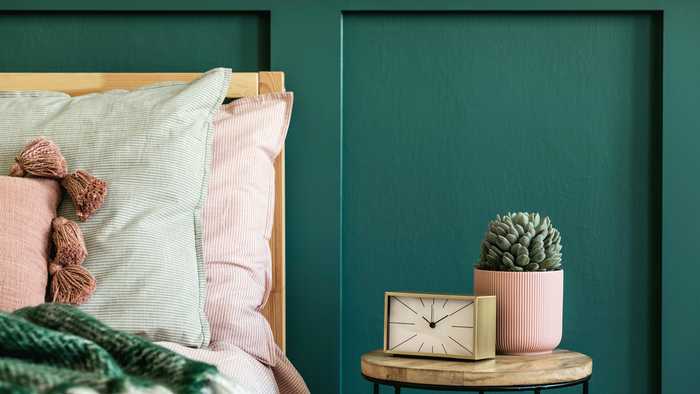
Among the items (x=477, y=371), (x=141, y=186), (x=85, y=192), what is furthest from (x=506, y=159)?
(x=85, y=192)

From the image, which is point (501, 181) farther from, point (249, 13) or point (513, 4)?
point (249, 13)

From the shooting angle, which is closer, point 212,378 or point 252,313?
point 212,378

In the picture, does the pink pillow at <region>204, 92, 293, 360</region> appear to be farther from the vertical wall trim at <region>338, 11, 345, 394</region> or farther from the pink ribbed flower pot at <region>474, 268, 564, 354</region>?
the pink ribbed flower pot at <region>474, 268, 564, 354</region>

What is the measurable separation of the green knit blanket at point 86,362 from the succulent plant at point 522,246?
74 cm

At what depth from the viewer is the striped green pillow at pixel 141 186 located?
149cm

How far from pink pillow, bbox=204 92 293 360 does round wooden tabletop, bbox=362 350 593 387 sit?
292 millimetres

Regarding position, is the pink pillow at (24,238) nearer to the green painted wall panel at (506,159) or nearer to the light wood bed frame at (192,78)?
the light wood bed frame at (192,78)

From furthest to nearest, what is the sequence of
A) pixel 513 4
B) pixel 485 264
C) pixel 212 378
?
1. pixel 513 4
2. pixel 485 264
3. pixel 212 378

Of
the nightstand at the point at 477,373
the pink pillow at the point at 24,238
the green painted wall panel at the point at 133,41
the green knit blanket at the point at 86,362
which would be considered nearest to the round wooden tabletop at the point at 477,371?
the nightstand at the point at 477,373

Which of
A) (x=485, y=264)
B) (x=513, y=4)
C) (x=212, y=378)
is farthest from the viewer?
(x=513, y=4)

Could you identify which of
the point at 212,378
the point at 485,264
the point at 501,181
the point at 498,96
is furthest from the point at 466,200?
the point at 212,378

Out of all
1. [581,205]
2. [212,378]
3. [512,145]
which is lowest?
[212,378]

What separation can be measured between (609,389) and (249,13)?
1.28 metres

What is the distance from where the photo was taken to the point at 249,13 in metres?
2.03
